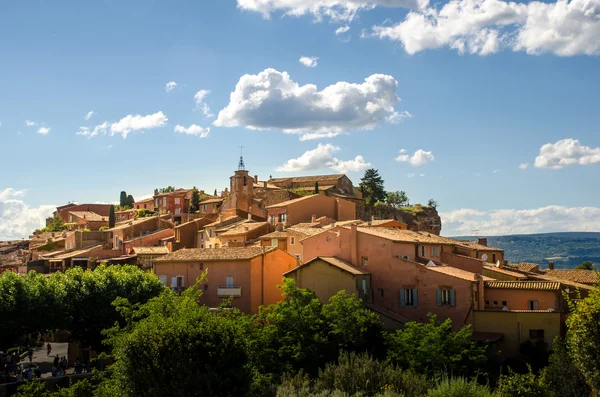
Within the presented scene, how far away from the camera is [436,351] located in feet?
133

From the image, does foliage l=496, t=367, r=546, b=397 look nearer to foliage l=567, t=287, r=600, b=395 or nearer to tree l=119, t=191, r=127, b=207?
foliage l=567, t=287, r=600, b=395

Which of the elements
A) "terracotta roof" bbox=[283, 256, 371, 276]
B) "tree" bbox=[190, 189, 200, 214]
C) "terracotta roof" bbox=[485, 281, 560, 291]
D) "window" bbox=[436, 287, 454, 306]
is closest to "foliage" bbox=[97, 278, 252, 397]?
"terracotta roof" bbox=[283, 256, 371, 276]

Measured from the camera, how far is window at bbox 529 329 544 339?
44259 millimetres

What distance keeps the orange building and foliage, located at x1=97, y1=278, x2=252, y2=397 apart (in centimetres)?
1853

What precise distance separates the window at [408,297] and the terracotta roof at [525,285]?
4.82 meters

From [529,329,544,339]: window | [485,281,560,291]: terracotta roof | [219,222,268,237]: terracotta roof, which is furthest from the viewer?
[219,222,268,237]: terracotta roof

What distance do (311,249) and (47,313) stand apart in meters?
19.5

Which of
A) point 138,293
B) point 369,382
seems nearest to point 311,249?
point 138,293

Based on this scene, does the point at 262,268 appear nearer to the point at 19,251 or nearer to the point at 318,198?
the point at 318,198

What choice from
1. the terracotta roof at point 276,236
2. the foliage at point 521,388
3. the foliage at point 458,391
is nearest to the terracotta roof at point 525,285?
the foliage at point 521,388

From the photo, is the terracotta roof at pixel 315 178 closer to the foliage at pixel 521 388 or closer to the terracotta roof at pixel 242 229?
the terracotta roof at pixel 242 229

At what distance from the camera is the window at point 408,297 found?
47.7 meters

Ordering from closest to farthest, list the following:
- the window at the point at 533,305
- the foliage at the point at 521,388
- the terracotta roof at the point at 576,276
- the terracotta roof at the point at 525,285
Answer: the foliage at the point at 521,388
the terracotta roof at the point at 525,285
the window at the point at 533,305
the terracotta roof at the point at 576,276

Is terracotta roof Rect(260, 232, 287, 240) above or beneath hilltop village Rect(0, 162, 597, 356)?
above
